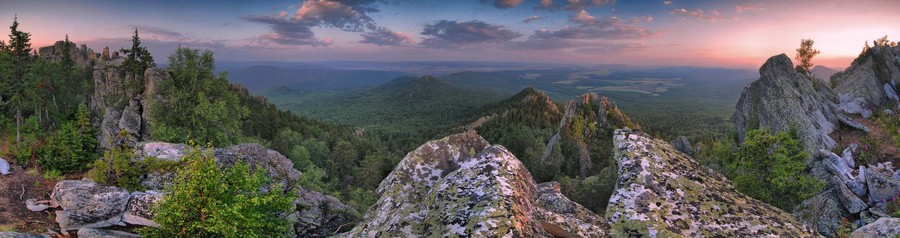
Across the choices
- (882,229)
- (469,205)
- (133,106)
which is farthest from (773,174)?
(133,106)

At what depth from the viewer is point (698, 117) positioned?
7648 inches

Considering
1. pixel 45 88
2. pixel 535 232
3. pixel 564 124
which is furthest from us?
pixel 564 124

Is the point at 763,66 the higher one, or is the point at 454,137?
the point at 763,66

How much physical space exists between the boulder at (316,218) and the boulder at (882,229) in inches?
888

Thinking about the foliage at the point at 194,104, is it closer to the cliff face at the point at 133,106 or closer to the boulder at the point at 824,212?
the cliff face at the point at 133,106

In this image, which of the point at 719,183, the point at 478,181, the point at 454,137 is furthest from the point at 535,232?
the point at 454,137

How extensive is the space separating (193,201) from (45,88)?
48.8m

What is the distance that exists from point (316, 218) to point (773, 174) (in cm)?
2818

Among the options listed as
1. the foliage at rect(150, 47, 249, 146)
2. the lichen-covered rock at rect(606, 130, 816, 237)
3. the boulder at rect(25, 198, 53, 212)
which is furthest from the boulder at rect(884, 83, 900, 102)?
the boulder at rect(25, 198, 53, 212)

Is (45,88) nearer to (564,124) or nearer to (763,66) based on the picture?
(763,66)

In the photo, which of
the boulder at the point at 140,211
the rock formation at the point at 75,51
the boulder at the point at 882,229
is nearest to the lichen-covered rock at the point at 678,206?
the boulder at the point at 882,229

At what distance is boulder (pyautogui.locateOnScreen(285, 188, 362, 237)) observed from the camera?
17.7 meters

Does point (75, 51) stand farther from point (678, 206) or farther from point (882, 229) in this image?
point (882, 229)

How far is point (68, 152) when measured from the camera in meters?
28.6
